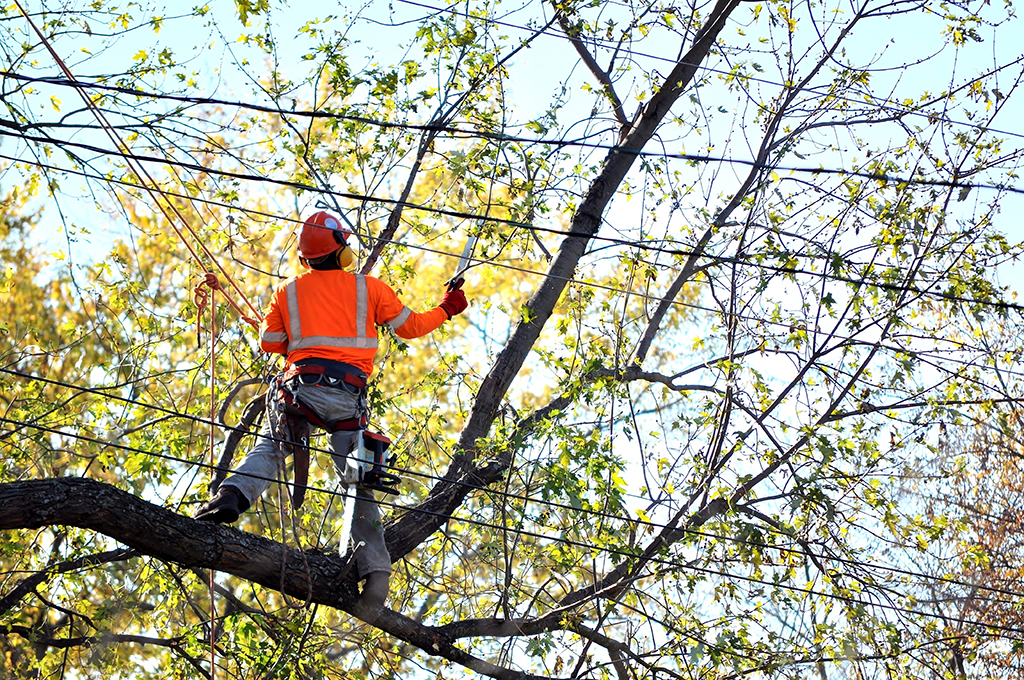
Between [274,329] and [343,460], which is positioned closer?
[343,460]

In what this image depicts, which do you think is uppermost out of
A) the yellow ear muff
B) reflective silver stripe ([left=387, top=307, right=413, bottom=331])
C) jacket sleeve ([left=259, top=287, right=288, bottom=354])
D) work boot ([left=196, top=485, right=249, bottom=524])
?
the yellow ear muff

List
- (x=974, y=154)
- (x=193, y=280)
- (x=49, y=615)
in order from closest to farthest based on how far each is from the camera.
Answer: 1. (x=974, y=154)
2. (x=193, y=280)
3. (x=49, y=615)

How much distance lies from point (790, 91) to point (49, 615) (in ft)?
28.9

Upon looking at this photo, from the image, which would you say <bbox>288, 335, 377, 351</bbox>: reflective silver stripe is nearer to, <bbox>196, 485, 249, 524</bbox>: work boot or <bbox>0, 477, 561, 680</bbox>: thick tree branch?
<bbox>196, 485, 249, 524</bbox>: work boot

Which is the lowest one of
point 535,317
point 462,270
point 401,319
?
point 401,319

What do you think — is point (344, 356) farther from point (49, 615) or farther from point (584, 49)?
point (49, 615)

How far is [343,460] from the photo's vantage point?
571 centimetres

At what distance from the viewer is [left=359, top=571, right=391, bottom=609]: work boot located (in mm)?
5684

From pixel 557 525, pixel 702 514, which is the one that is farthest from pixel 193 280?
pixel 702 514

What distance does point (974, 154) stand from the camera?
6.68m

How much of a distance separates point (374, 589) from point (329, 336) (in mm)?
1318

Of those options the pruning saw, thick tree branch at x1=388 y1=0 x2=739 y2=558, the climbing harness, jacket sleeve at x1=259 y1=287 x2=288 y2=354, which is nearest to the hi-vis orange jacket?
jacket sleeve at x1=259 y1=287 x2=288 y2=354

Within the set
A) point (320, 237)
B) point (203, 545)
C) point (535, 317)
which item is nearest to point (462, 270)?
point (535, 317)

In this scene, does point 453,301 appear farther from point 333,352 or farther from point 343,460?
point 343,460
